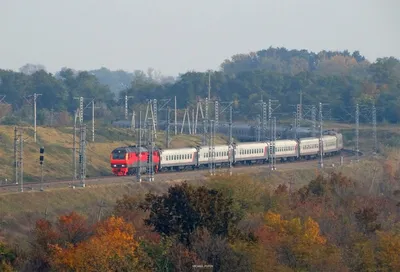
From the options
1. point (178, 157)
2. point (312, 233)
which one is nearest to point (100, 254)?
point (312, 233)

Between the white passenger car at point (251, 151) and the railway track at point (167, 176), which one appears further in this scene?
the white passenger car at point (251, 151)

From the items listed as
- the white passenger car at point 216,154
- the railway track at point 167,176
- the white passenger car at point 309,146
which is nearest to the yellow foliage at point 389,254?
the railway track at point 167,176

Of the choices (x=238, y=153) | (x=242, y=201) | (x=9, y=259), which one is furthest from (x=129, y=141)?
(x=9, y=259)

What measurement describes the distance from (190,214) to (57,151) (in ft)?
112

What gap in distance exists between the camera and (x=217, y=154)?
71.4 m

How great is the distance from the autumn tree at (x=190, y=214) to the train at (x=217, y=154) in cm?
2078

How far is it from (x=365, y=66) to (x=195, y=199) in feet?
445

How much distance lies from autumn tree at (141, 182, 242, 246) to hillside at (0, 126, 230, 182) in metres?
23.6

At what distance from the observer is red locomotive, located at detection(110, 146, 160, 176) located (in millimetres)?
61969

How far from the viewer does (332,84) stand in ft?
415

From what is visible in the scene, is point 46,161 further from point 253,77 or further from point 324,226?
point 253,77

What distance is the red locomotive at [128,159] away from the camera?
6197 centimetres

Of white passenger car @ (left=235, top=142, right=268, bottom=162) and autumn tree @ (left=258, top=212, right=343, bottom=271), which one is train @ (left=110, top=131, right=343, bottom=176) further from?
autumn tree @ (left=258, top=212, right=343, bottom=271)

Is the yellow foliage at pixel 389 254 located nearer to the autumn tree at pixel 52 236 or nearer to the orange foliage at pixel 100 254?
the orange foliage at pixel 100 254
